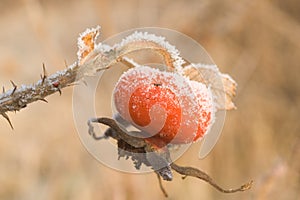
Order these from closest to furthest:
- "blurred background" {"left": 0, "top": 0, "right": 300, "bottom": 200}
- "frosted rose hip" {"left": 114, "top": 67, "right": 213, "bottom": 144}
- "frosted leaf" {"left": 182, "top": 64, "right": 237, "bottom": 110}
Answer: "frosted rose hip" {"left": 114, "top": 67, "right": 213, "bottom": 144} < "frosted leaf" {"left": 182, "top": 64, "right": 237, "bottom": 110} < "blurred background" {"left": 0, "top": 0, "right": 300, "bottom": 200}

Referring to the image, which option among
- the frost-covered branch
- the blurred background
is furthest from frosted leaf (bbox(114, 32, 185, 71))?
the blurred background

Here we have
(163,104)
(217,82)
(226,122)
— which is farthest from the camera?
(226,122)

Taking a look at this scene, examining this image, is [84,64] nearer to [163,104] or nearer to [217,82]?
[163,104]

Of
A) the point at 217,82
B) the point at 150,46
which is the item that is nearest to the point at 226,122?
the point at 217,82

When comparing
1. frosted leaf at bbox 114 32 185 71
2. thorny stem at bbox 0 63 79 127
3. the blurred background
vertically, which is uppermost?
the blurred background

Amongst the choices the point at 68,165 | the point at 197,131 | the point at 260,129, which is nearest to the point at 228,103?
the point at 197,131

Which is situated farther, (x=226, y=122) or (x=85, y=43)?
(x=226, y=122)

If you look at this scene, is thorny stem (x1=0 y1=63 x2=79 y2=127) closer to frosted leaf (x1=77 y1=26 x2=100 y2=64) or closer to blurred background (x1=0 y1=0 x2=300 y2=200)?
frosted leaf (x1=77 y1=26 x2=100 y2=64)

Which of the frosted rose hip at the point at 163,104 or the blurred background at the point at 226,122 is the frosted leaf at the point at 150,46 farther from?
the blurred background at the point at 226,122

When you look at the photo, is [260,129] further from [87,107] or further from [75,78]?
[75,78]

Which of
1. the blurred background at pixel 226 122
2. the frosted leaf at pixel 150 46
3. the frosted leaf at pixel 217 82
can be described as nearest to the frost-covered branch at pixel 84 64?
the frosted leaf at pixel 150 46
